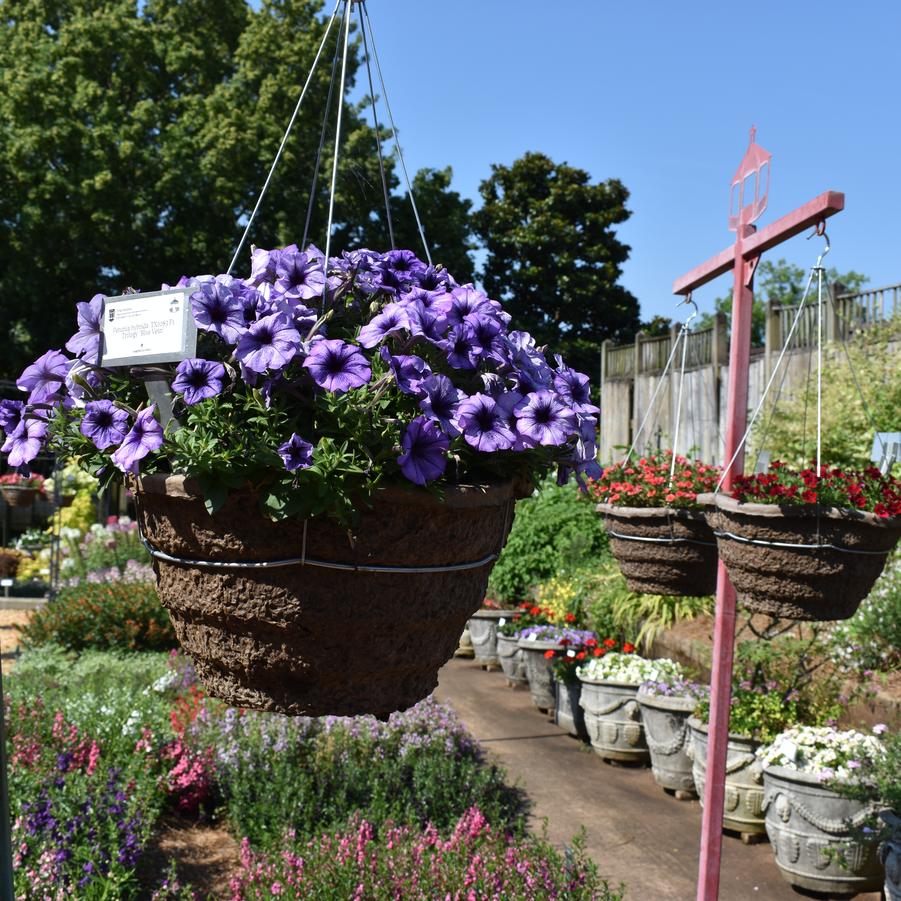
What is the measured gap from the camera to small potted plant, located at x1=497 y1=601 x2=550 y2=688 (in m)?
8.42

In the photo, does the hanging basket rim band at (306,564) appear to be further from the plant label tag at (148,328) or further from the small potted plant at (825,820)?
the small potted plant at (825,820)

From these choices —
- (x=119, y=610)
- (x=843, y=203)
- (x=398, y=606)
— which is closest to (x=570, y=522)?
(x=119, y=610)

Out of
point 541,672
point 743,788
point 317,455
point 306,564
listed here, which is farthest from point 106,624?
point 317,455

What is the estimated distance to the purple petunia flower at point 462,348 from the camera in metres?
1.42

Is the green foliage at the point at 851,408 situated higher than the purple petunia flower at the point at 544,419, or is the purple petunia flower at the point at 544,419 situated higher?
the green foliage at the point at 851,408

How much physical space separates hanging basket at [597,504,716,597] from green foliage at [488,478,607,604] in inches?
252

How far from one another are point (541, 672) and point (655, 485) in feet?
13.9

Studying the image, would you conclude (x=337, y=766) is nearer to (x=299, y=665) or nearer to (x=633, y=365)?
(x=299, y=665)

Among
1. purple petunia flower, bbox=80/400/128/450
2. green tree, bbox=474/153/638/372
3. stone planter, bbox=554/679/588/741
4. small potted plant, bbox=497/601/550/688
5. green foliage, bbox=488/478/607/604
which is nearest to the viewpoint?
purple petunia flower, bbox=80/400/128/450

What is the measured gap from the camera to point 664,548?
362 cm

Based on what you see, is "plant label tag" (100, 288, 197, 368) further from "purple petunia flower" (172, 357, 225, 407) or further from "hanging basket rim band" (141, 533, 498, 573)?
"hanging basket rim band" (141, 533, 498, 573)

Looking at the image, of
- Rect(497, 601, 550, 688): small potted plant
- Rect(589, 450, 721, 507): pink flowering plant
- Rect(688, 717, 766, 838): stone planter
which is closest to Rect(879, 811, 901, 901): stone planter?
Rect(688, 717, 766, 838): stone planter

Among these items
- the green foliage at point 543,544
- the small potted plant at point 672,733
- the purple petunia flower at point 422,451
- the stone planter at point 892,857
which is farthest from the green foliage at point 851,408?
the purple petunia flower at point 422,451

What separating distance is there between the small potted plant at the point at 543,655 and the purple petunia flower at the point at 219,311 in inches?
248
